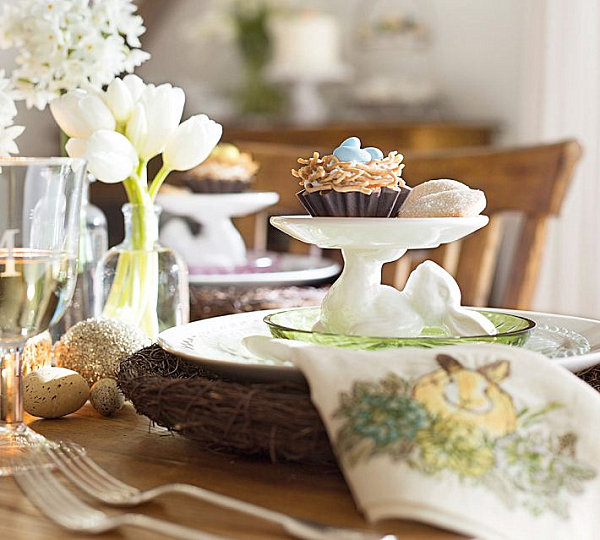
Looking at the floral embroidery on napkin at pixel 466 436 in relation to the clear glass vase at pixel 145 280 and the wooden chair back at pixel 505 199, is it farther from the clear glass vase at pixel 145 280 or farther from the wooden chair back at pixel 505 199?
the wooden chair back at pixel 505 199

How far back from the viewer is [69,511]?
1.89ft

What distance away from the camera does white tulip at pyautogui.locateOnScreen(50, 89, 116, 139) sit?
3.10 feet

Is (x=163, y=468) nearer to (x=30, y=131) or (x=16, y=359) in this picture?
(x=16, y=359)

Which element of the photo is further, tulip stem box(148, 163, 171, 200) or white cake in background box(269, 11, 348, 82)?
white cake in background box(269, 11, 348, 82)

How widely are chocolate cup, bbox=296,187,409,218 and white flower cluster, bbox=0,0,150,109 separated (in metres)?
0.37

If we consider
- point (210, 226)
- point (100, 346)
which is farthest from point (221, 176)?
point (100, 346)

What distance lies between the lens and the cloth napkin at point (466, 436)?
0.53 m

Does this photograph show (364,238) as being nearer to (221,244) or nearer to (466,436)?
(466,436)

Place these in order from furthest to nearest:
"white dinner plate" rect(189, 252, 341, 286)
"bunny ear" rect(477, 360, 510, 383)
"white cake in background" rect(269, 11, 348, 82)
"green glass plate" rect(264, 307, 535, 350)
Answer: "white cake in background" rect(269, 11, 348, 82) → "white dinner plate" rect(189, 252, 341, 286) → "green glass plate" rect(264, 307, 535, 350) → "bunny ear" rect(477, 360, 510, 383)

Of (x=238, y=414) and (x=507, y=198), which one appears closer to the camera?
(x=238, y=414)

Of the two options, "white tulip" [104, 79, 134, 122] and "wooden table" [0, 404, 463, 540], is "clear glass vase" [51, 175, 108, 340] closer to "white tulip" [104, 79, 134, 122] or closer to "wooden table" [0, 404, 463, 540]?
"white tulip" [104, 79, 134, 122]

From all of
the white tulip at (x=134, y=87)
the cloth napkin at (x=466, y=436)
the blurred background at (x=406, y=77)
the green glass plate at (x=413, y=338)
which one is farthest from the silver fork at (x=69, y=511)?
the blurred background at (x=406, y=77)

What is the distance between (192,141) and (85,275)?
0.92 feet

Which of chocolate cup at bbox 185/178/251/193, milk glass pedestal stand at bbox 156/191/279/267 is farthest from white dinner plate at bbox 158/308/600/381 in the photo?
chocolate cup at bbox 185/178/251/193
